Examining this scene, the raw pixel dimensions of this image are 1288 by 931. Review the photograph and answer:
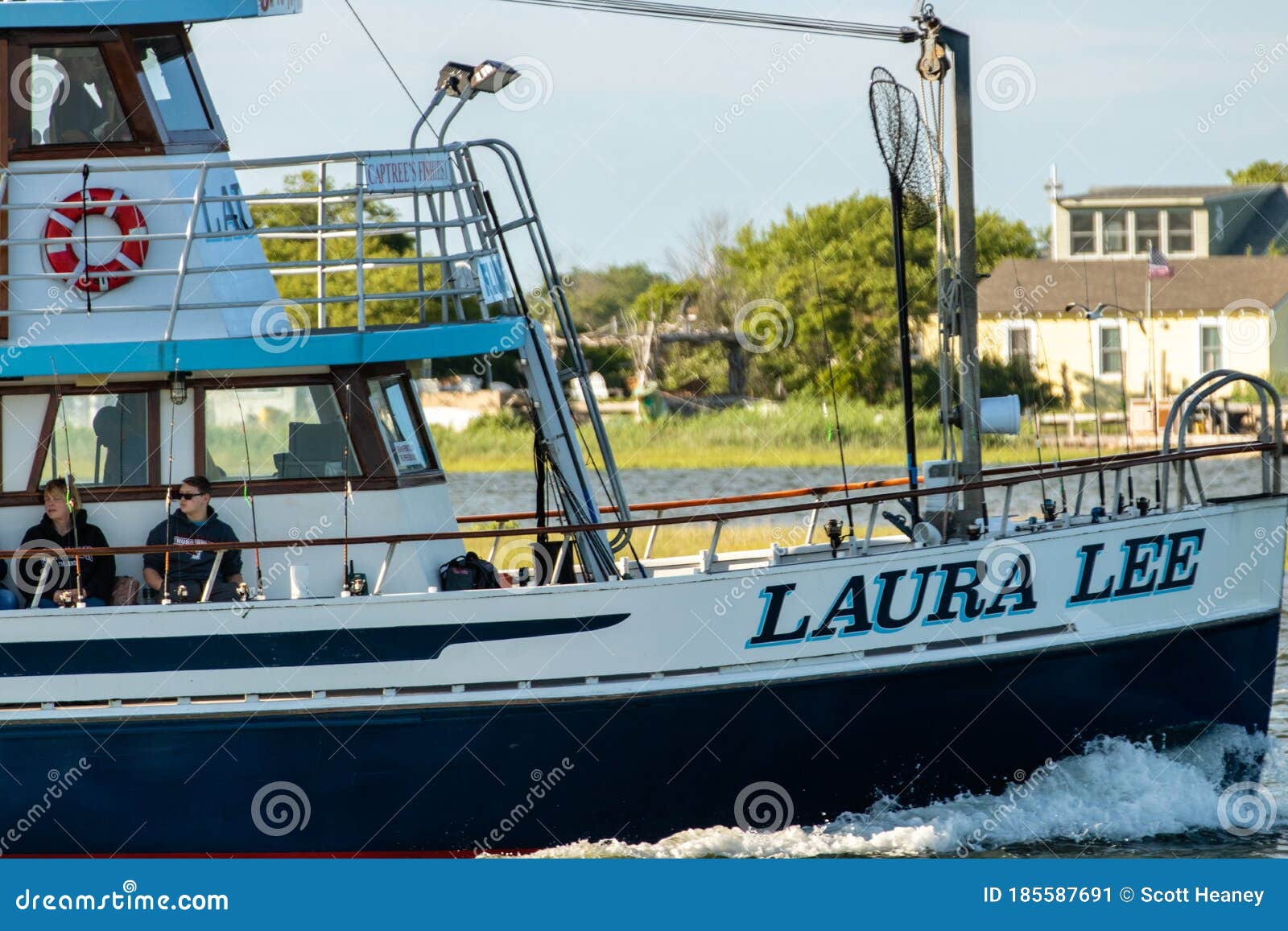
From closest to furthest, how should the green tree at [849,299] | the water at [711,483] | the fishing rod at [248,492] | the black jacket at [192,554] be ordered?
the black jacket at [192,554]
the fishing rod at [248,492]
the water at [711,483]
the green tree at [849,299]

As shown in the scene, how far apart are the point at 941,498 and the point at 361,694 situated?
4.03 m

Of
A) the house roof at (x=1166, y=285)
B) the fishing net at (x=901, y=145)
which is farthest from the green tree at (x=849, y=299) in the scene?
the fishing net at (x=901, y=145)

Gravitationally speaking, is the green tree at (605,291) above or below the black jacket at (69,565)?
above

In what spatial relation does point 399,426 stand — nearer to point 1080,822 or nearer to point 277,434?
point 277,434

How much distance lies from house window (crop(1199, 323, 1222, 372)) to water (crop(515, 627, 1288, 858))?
36937 millimetres

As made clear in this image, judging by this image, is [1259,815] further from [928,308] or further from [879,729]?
[928,308]

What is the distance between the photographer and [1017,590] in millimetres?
10102

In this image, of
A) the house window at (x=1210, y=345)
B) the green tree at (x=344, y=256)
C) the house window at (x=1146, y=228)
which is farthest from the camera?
the house window at (x=1146, y=228)

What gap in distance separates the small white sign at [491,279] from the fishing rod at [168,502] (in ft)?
6.20

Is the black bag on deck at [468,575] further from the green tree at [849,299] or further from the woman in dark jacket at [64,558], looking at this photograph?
the green tree at [849,299]

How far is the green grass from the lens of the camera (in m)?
39.8

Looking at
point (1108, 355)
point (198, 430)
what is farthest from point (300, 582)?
point (1108, 355)

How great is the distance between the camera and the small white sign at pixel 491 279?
413 inches

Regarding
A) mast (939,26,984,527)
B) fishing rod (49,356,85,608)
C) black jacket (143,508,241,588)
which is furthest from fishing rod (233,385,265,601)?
mast (939,26,984,527)
